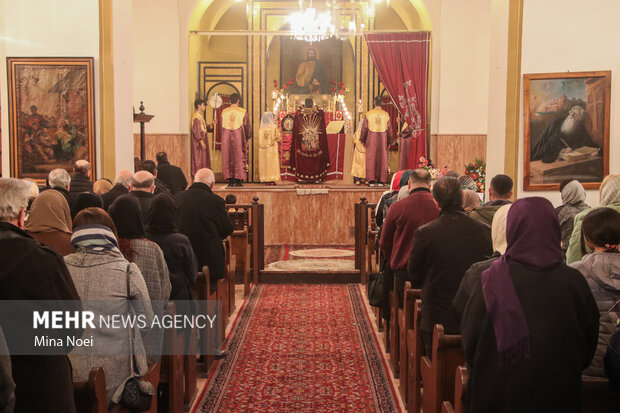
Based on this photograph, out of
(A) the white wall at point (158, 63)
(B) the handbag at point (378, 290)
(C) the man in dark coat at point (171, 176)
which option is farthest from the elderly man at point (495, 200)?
(A) the white wall at point (158, 63)

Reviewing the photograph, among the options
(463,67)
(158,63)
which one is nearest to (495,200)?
(463,67)

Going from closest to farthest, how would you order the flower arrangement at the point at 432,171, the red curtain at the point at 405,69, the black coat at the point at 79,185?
1. the black coat at the point at 79,185
2. the flower arrangement at the point at 432,171
3. the red curtain at the point at 405,69

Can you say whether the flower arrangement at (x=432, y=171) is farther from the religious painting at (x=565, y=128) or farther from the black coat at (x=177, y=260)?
the black coat at (x=177, y=260)

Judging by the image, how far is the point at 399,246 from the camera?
215 inches

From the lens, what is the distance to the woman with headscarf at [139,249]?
419cm

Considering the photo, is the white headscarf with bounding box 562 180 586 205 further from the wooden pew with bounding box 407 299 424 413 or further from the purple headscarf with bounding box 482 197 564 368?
the purple headscarf with bounding box 482 197 564 368

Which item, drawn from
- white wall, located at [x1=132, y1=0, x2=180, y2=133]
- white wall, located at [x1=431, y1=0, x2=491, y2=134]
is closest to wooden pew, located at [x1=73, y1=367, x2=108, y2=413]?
white wall, located at [x1=431, y1=0, x2=491, y2=134]

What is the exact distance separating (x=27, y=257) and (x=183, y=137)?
13.6 m

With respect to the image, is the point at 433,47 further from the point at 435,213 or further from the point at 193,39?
the point at 435,213

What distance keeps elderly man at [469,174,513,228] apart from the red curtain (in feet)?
31.1

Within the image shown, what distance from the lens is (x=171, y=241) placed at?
4.95 m

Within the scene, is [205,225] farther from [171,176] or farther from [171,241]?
[171,176]

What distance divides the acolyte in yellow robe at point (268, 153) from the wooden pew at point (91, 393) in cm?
1246

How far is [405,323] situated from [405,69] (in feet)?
34.7
